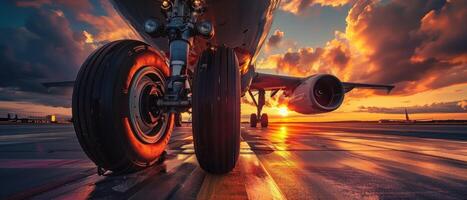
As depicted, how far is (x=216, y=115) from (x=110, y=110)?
0.90m

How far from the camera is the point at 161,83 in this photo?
126 inches

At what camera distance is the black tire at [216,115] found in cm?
226

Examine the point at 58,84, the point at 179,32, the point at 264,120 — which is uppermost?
the point at 58,84

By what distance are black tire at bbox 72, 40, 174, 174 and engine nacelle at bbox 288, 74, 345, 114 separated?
271 inches

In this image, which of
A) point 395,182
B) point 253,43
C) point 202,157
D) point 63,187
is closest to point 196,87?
point 202,157

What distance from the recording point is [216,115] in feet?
7.40

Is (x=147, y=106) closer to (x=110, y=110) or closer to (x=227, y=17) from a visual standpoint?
(x=110, y=110)

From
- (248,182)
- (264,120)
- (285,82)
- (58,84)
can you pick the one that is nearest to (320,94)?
(285,82)

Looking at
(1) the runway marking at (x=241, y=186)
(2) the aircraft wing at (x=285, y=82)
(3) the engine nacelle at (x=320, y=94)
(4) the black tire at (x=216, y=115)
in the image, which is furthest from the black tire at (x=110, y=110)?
(2) the aircraft wing at (x=285, y=82)

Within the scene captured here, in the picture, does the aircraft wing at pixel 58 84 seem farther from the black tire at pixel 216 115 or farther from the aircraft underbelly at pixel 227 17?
the black tire at pixel 216 115

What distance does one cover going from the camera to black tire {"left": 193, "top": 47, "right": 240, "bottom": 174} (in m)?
2.26

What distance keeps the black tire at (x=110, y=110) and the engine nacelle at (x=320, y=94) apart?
6.87 metres

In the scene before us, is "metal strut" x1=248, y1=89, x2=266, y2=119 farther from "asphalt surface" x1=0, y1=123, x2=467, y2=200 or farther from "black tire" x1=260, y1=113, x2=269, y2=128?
"asphalt surface" x1=0, y1=123, x2=467, y2=200

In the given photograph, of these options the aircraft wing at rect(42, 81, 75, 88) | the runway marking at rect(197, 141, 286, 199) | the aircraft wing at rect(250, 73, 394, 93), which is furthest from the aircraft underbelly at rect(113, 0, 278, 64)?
the aircraft wing at rect(42, 81, 75, 88)
